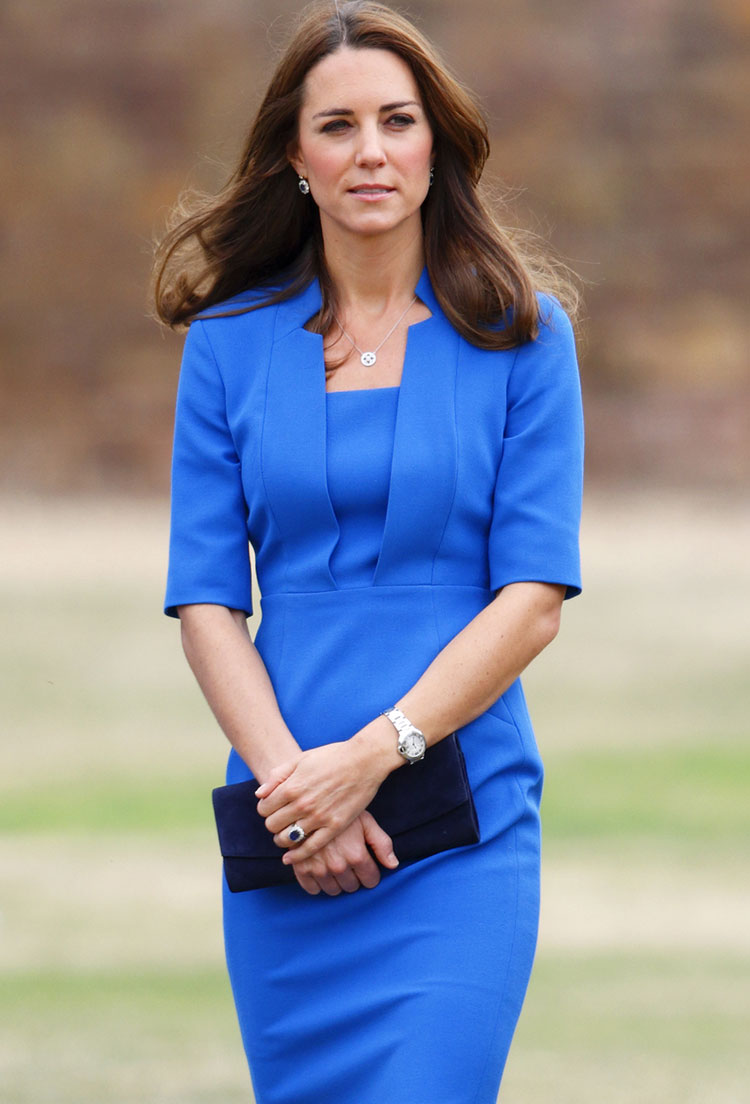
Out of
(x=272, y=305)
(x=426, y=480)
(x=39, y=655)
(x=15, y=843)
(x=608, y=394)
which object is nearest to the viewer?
(x=426, y=480)

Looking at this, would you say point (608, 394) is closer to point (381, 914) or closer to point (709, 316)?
point (709, 316)

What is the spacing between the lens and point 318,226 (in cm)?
277

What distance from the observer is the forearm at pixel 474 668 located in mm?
2451

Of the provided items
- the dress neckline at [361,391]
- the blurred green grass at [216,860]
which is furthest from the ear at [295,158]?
the blurred green grass at [216,860]

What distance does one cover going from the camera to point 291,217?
2756 mm

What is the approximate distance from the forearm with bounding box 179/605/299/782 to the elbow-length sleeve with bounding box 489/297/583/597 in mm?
352

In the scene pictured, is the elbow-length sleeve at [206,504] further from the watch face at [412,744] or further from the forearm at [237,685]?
the watch face at [412,744]

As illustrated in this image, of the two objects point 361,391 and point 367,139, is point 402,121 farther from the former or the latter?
point 361,391

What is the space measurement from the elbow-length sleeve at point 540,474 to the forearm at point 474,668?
36 millimetres

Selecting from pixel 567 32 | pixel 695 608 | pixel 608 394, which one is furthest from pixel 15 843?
pixel 567 32

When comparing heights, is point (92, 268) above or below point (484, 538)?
above

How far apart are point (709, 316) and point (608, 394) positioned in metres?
1.81

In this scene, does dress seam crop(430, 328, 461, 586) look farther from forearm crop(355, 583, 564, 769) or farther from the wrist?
the wrist

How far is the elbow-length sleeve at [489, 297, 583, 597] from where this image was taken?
2.50 m
